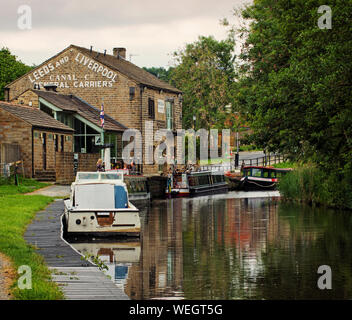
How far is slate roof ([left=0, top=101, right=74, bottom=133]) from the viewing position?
147 ft

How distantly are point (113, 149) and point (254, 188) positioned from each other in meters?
18.6

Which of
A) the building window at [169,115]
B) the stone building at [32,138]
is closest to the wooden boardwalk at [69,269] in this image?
the stone building at [32,138]

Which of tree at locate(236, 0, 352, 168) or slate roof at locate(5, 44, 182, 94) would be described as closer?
tree at locate(236, 0, 352, 168)

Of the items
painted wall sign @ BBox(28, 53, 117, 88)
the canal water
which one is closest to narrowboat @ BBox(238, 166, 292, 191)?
painted wall sign @ BBox(28, 53, 117, 88)

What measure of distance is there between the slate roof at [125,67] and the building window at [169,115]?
132 centimetres

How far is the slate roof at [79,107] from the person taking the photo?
54.2m

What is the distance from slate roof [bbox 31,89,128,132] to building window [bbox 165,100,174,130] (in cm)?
821

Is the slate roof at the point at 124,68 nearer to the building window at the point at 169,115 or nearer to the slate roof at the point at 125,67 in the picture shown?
the slate roof at the point at 125,67

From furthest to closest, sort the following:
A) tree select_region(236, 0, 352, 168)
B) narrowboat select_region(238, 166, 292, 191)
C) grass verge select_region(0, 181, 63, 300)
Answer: narrowboat select_region(238, 166, 292, 191), tree select_region(236, 0, 352, 168), grass verge select_region(0, 181, 63, 300)

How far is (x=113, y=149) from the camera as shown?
59500 millimetres

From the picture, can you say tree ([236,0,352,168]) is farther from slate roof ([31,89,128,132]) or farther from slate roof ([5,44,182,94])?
slate roof ([5,44,182,94])

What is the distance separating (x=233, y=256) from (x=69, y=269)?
8828mm

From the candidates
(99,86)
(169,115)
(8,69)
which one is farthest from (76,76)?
(8,69)

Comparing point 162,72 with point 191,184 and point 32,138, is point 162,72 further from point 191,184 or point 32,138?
point 32,138
